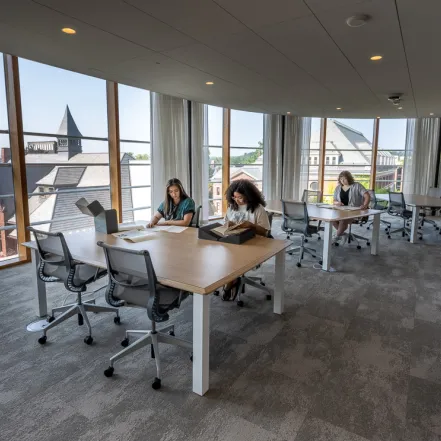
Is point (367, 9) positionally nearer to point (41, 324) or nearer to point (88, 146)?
point (41, 324)

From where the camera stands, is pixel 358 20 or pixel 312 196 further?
pixel 312 196

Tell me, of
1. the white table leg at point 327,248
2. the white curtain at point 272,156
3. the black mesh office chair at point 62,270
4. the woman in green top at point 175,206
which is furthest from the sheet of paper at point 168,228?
the white curtain at point 272,156

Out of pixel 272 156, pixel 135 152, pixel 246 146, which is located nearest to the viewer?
pixel 135 152

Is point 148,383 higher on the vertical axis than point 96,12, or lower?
lower

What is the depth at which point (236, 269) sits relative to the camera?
224 cm

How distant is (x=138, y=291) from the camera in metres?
2.20

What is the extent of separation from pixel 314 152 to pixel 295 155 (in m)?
0.82

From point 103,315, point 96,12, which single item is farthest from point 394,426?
point 96,12

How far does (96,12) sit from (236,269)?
7.33ft

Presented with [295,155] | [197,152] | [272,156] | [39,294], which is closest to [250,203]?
[39,294]

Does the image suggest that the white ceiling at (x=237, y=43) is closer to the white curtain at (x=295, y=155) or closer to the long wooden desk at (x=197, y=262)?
the long wooden desk at (x=197, y=262)

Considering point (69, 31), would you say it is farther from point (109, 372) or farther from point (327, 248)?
point (327, 248)

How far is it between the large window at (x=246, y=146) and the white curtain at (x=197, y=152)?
1.32 meters

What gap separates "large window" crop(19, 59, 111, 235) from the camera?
4.74 m
